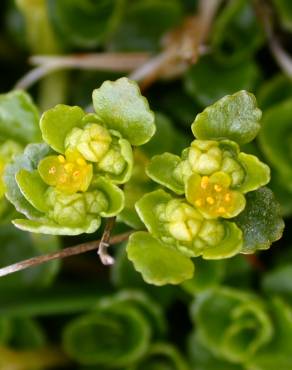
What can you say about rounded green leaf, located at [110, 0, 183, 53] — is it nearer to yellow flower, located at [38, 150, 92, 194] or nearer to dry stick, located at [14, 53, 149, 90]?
dry stick, located at [14, 53, 149, 90]

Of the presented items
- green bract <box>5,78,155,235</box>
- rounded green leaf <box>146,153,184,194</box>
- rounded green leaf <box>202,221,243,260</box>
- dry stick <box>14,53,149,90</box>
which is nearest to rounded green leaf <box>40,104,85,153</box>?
green bract <box>5,78,155,235</box>

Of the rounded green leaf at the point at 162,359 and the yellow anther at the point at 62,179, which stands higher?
the yellow anther at the point at 62,179

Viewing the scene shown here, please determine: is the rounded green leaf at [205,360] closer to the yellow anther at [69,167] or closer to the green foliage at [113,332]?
the green foliage at [113,332]

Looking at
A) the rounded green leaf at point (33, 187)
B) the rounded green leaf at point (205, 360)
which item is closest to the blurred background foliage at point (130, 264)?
the rounded green leaf at point (205, 360)

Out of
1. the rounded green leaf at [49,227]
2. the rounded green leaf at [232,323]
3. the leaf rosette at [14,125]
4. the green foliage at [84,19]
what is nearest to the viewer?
the rounded green leaf at [49,227]

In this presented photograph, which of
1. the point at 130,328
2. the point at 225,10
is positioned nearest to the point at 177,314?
the point at 130,328

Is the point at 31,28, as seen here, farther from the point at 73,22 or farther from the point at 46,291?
the point at 46,291
